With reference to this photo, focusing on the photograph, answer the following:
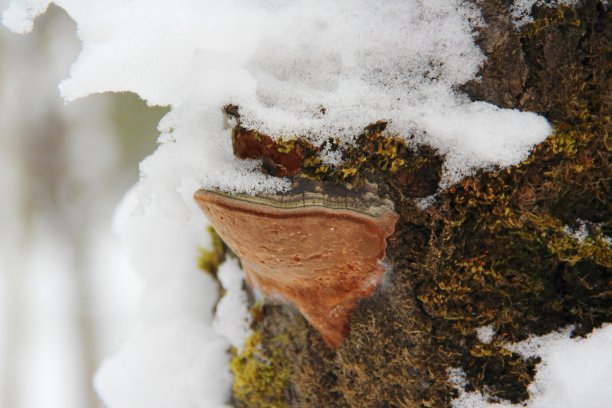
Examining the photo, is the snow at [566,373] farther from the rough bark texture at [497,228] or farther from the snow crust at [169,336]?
the snow crust at [169,336]

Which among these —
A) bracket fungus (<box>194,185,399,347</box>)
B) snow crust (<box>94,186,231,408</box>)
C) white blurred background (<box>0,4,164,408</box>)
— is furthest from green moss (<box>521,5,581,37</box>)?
white blurred background (<box>0,4,164,408</box>)

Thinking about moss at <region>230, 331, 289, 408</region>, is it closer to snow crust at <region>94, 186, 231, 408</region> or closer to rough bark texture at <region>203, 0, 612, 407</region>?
snow crust at <region>94, 186, 231, 408</region>

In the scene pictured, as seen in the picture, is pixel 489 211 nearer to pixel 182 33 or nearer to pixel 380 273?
pixel 380 273

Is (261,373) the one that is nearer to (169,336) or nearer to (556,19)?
(169,336)

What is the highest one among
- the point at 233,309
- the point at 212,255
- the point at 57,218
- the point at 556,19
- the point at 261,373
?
the point at 57,218

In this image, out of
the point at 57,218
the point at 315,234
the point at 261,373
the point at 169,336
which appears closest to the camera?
the point at 315,234

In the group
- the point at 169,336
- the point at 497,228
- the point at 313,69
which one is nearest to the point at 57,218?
the point at 169,336
